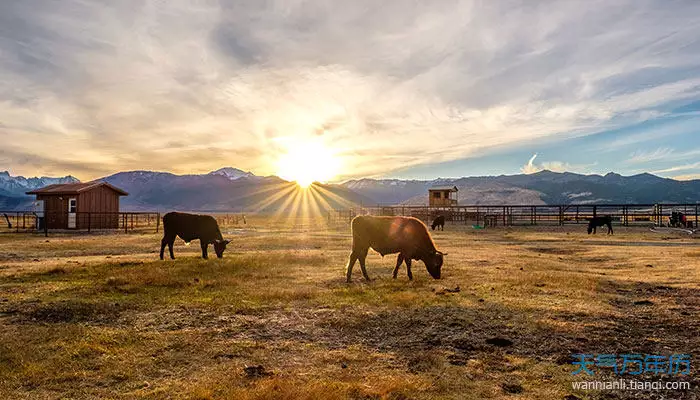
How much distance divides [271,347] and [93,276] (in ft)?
33.7

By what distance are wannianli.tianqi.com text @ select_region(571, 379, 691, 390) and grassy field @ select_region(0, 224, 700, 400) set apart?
14cm

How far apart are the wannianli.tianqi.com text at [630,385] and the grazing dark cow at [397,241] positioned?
855 cm

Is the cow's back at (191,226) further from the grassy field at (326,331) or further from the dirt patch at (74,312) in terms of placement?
the dirt patch at (74,312)

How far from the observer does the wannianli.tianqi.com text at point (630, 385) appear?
17.4ft

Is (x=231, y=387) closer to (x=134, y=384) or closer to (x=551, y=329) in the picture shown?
(x=134, y=384)

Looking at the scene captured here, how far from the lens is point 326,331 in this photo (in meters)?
8.11

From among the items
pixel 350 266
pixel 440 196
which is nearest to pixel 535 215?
pixel 440 196

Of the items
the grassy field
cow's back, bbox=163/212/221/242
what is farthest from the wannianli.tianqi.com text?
cow's back, bbox=163/212/221/242

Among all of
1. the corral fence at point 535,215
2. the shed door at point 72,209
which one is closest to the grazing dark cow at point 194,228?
the shed door at point 72,209

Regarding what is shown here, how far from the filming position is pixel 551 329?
25.9 feet

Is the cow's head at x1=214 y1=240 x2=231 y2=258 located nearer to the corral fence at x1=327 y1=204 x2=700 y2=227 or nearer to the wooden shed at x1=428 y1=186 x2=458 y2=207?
the corral fence at x1=327 y1=204 x2=700 y2=227

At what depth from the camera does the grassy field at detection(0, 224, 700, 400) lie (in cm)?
548

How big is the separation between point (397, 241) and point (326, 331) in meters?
6.75

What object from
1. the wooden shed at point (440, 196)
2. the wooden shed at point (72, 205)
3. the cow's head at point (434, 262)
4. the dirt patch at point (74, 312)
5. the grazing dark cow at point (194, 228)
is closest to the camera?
the dirt patch at point (74, 312)
